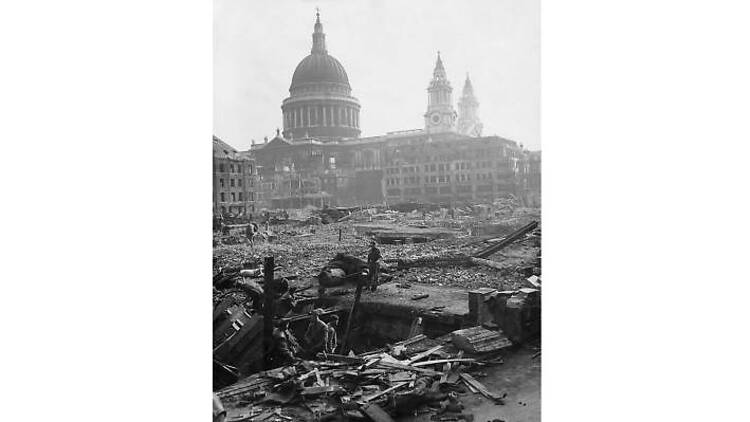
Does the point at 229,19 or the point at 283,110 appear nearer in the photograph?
the point at 229,19

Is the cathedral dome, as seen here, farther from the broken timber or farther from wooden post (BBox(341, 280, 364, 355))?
the broken timber

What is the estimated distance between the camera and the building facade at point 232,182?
178 inches

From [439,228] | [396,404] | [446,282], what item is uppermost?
[439,228]

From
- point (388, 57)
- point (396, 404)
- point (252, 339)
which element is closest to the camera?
point (396, 404)

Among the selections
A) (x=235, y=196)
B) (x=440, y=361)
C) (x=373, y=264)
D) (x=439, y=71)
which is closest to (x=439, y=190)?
(x=373, y=264)

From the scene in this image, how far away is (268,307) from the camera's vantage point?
446cm

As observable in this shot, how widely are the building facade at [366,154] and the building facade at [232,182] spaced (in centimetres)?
9

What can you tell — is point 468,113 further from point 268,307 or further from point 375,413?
point 375,413

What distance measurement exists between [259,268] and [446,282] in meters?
1.38

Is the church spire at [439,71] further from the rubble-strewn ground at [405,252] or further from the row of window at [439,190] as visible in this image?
the rubble-strewn ground at [405,252]

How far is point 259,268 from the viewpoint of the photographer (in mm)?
4574

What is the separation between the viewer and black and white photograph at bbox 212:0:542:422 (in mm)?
4293

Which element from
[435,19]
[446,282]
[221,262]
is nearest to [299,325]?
[221,262]

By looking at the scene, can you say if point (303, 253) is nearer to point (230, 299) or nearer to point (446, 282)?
point (230, 299)
